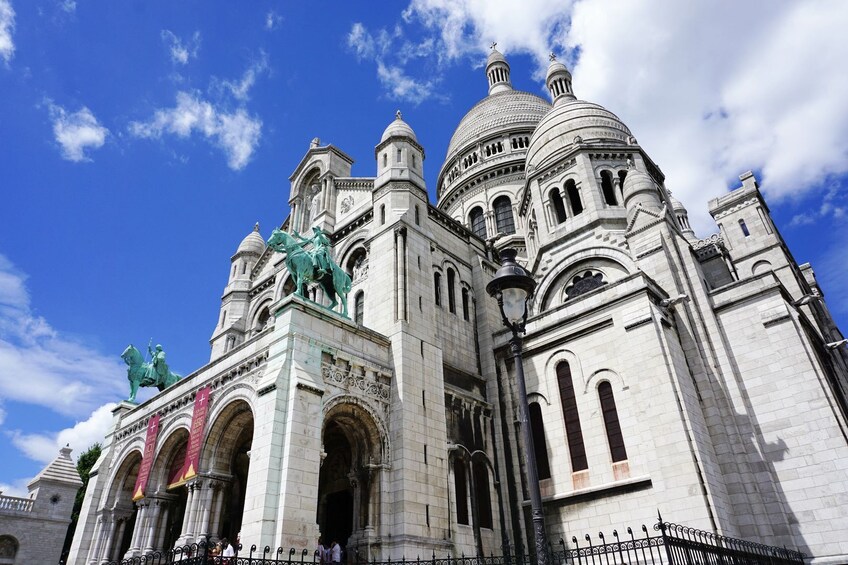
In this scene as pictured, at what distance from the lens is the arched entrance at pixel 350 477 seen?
18003mm

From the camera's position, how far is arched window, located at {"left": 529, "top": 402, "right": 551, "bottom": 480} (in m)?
21.5

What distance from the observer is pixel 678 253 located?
77.9ft

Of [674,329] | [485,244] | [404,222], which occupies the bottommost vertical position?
[674,329]

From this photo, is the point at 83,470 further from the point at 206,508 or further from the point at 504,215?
the point at 504,215

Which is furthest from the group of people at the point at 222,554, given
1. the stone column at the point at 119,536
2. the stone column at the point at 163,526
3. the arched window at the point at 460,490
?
the stone column at the point at 119,536

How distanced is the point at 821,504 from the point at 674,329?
7211mm

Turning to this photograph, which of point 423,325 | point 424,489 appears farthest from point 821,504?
point 423,325

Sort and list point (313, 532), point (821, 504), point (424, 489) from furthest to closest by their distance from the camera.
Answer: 1. point (424, 489)
2. point (821, 504)
3. point (313, 532)

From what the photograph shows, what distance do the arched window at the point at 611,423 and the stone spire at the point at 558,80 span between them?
27.9m

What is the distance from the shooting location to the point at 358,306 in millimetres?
25062

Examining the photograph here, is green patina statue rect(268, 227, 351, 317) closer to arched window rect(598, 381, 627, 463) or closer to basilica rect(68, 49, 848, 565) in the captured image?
basilica rect(68, 49, 848, 565)

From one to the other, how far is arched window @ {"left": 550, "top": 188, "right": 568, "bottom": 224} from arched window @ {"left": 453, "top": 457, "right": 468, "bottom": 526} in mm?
15289

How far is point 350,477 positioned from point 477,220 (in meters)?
27.9

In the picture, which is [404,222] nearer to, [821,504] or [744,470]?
[744,470]
